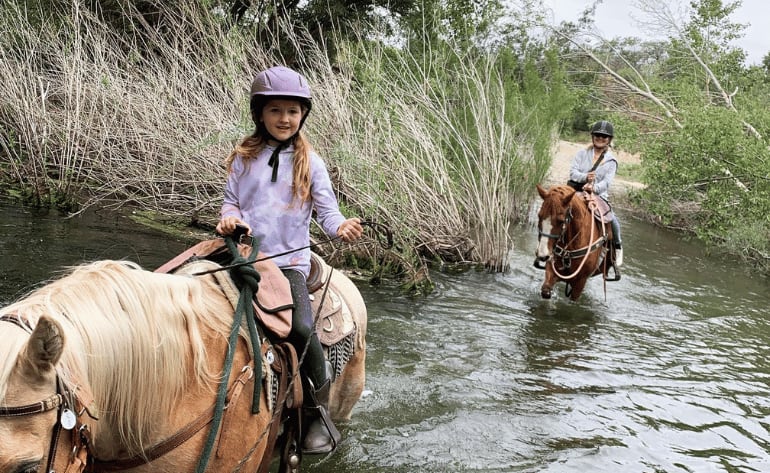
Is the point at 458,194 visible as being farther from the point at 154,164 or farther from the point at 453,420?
the point at 453,420

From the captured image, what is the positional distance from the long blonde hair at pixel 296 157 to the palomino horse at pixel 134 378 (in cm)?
64

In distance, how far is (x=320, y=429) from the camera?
9.31 ft

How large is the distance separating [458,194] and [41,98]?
239 inches

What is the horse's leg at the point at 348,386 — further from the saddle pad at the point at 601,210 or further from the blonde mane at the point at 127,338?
the saddle pad at the point at 601,210

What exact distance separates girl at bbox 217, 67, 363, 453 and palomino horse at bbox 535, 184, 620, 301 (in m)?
4.82

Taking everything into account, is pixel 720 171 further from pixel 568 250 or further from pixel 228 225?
pixel 228 225

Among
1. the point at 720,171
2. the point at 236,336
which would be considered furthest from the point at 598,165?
the point at 236,336

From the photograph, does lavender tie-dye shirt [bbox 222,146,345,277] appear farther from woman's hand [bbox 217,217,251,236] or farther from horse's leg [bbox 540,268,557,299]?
horse's leg [bbox 540,268,557,299]

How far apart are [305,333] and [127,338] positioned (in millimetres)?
909

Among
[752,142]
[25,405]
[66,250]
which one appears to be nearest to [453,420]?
[25,405]

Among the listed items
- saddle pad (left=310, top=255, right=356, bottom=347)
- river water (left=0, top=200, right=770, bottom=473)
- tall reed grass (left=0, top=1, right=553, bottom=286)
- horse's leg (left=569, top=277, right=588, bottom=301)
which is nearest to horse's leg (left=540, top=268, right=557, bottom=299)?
river water (left=0, top=200, right=770, bottom=473)

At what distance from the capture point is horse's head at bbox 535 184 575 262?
7.11 meters

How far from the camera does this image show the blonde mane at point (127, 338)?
1712mm

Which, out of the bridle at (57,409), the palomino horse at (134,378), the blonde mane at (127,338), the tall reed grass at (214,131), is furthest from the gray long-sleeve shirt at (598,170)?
the bridle at (57,409)
